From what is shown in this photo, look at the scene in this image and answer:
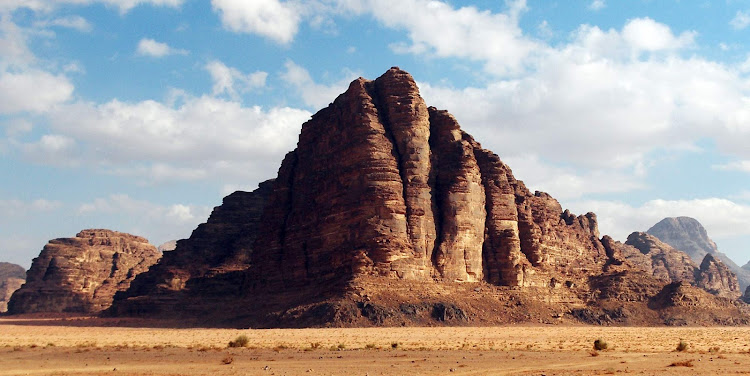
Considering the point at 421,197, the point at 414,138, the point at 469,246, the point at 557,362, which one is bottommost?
the point at 557,362

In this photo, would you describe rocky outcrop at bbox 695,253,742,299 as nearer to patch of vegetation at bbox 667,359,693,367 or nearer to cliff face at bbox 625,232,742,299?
cliff face at bbox 625,232,742,299

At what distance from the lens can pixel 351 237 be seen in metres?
77.0

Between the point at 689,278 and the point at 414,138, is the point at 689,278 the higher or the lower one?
the lower one

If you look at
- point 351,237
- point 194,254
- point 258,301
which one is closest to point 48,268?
point 194,254

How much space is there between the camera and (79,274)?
13512 cm

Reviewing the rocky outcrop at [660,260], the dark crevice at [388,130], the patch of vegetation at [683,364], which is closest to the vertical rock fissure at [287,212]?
the dark crevice at [388,130]

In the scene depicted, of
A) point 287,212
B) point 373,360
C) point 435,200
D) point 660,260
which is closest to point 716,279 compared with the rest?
point 660,260

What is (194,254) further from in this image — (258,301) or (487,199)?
(487,199)

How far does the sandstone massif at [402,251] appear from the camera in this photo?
2894 inches

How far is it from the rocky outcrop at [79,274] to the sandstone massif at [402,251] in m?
33.2

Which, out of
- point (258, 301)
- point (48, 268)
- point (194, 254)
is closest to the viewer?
point (258, 301)

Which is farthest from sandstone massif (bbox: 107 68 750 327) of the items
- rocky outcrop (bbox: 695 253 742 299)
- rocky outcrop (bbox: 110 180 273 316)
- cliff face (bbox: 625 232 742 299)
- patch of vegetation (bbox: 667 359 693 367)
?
rocky outcrop (bbox: 695 253 742 299)

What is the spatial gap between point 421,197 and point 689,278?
312 feet

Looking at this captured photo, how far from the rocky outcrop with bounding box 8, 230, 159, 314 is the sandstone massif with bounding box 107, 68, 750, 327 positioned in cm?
3320
